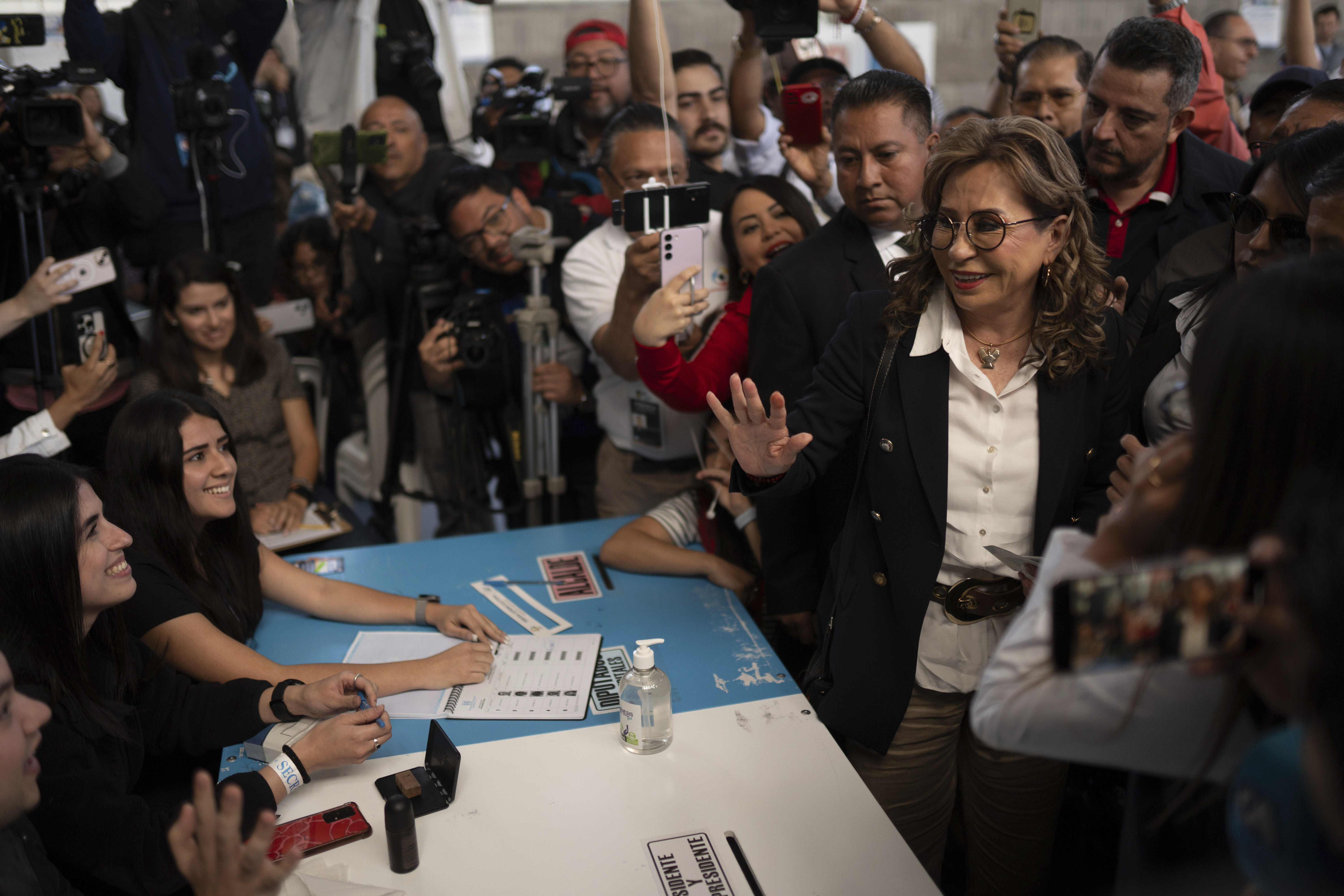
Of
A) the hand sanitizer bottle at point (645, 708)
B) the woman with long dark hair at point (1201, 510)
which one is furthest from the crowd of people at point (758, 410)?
the hand sanitizer bottle at point (645, 708)

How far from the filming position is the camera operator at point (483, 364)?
113 inches

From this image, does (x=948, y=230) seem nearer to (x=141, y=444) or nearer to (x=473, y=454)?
(x=141, y=444)

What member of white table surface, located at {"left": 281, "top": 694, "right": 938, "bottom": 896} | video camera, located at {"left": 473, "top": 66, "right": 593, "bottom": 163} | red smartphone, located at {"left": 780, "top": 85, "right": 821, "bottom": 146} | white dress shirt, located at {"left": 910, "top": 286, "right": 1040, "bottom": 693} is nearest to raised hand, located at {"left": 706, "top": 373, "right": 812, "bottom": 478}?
white dress shirt, located at {"left": 910, "top": 286, "right": 1040, "bottom": 693}

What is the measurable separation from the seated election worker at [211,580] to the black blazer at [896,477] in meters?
0.70

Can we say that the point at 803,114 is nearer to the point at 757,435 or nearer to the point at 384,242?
the point at 757,435

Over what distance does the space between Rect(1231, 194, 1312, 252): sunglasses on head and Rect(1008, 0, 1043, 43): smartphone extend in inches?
64.2

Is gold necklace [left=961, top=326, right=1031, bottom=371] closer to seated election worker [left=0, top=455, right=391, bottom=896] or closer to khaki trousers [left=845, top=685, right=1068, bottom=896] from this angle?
khaki trousers [left=845, top=685, right=1068, bottom=896]

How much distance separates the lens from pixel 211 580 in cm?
195

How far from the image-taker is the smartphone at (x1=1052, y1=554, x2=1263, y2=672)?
28.3 inches

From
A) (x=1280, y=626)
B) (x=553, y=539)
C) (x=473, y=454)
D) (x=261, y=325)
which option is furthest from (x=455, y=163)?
(x=1280, y=626)

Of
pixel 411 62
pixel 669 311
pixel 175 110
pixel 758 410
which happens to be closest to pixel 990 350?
pixel 758 410

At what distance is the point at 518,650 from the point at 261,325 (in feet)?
6.19

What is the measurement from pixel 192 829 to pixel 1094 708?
942 mm

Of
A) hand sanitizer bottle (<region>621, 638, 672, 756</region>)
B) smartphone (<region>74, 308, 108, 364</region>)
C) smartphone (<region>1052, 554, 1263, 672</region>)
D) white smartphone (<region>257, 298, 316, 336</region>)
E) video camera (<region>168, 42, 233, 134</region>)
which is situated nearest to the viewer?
smartphone (<region>1052, 554, 1263, 672</region>)
